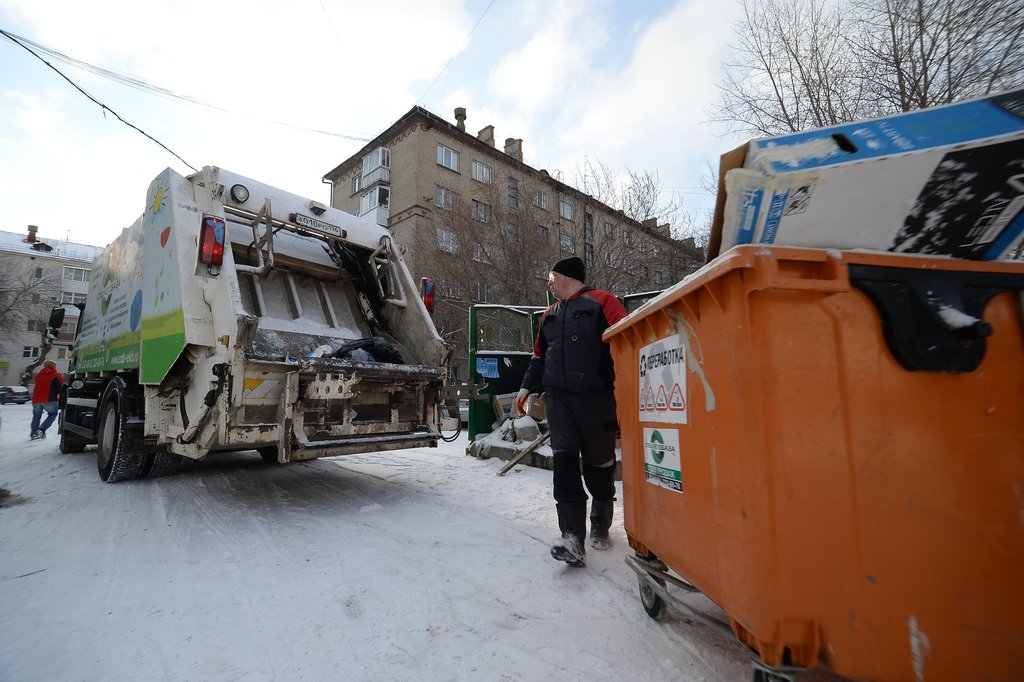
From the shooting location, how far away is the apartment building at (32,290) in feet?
122

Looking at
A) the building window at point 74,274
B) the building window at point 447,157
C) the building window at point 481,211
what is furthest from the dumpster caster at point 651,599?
the building window at point 74,274

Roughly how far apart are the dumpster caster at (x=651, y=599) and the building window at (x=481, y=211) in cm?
1339

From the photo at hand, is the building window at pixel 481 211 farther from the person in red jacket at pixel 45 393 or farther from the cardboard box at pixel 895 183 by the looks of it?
the cardboard box at pixel 895 183

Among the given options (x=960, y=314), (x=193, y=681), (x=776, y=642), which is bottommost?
(x=193, y=681)

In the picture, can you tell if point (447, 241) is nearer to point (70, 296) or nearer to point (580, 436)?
point (580, 436)

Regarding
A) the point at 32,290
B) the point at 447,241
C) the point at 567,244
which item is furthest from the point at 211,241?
the point at 32,290

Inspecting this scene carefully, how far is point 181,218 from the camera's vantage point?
4168mm

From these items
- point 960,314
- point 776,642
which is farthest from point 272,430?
point 960,314

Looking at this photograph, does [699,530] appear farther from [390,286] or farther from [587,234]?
[587,234]

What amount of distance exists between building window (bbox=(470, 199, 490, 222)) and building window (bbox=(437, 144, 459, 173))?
9.59 m

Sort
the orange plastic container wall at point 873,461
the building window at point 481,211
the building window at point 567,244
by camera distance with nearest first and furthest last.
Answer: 1. the orange plastic container wall at point 873,461
2. the building window at point 567,244
3. the building window at point 481,211

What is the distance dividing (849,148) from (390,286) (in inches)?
197

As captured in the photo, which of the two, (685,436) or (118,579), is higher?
(685,436)

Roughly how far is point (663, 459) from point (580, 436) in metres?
0.97
